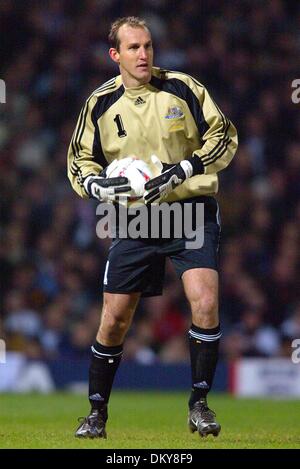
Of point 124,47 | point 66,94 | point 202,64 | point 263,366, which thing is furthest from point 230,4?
point 124,47

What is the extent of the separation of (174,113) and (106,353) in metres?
1.58

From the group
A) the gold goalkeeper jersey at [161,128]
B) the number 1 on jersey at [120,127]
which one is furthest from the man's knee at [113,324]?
the number 1 on jersey at [120,127]

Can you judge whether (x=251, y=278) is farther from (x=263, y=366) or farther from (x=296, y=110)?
(x=296, y=110)

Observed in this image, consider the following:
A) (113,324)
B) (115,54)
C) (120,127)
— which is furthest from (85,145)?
(113,324)

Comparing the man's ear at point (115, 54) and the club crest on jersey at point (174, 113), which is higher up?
the man's ear at point (115, 54)

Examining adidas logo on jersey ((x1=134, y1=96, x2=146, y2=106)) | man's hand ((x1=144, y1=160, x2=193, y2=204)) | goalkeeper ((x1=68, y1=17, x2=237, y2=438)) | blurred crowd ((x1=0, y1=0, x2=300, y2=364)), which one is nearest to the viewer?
man's hand ((x1=144, y1=160, x2=193, y2=204))

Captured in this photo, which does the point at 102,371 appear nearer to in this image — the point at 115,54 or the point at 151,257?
the point at 151,257

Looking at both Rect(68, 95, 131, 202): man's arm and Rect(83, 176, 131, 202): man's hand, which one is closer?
Rect(83, 176, 131, 202): man's hand

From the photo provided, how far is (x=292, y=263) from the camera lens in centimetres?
1485

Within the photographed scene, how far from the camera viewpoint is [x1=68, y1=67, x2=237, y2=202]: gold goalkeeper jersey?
272 inches

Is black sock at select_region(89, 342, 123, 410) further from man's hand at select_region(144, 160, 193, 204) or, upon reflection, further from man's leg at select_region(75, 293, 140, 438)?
man's hand at select_region(144, 160, 193, 204)

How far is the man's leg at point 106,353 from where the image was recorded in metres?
6.94

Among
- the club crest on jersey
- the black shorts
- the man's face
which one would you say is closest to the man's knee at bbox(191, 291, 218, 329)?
the black shorts

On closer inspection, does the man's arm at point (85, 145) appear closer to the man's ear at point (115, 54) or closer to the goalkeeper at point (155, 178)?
the goalkeeper at point (155, 178)
